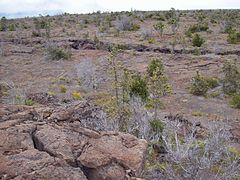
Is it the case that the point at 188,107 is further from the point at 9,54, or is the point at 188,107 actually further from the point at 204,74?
the point at 9,54

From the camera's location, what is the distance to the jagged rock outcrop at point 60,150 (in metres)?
4.66

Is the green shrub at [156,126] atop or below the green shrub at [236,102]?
atop

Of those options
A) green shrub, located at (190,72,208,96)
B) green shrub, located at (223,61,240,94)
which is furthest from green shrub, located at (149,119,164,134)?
green shrub, located at (223,61,240,94)

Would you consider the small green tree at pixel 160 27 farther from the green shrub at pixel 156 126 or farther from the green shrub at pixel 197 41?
the green shrub at pixel 156 126

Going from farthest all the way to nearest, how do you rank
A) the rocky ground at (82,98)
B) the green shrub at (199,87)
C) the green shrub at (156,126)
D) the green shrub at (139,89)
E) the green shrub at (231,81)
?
the green shrub at (231,81)
the green shrub at (199,87)
the green shrub at (139,89)
the green shrub at (156,126)
the rocky ground at (82,98)

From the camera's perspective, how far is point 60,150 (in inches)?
203

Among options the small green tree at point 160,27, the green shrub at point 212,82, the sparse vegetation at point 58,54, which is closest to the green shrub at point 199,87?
the green shrub at point 212,82

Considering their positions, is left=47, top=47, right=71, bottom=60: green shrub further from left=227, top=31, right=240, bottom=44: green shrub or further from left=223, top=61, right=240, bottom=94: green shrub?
left=223, top=61, right=240, bottom=94: green shrub

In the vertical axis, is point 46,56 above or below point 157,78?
below

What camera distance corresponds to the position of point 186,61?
23.8m

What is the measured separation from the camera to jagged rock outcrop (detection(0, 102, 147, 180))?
183 inches

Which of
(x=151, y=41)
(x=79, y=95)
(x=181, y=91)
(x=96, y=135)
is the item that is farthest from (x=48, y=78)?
(x=96, y=135)

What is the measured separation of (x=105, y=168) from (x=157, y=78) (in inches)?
298

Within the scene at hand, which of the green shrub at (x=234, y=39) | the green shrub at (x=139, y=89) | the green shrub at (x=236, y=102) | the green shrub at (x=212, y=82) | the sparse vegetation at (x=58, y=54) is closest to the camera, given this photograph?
the green shrub at (x=139, y=89)
